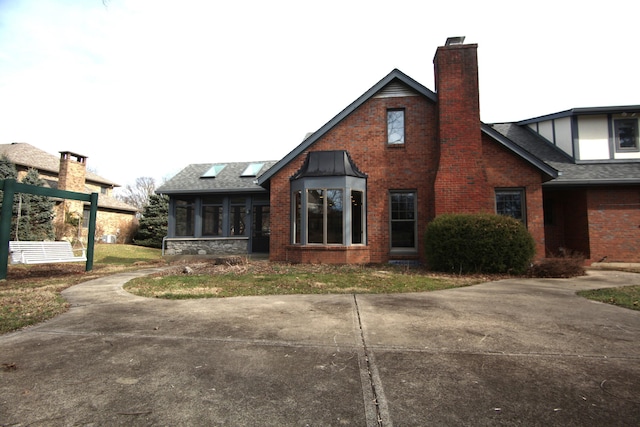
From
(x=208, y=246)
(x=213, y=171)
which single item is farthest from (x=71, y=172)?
(x=208, y=246)

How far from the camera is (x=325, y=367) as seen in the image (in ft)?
9.04

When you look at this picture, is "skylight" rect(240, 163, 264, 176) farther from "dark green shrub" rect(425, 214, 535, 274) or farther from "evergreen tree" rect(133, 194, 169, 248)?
"dark green shrub" rect(425, 214, 535, 274)

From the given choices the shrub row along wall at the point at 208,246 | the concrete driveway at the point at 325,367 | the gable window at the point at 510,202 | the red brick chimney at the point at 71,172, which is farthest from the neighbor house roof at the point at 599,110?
the red brick chimney at the point at 71,172

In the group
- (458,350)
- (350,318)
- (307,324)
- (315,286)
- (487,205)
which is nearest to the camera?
(458,350)

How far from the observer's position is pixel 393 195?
12.4 m

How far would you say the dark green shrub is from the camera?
878 cm

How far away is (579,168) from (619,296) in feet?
29.4

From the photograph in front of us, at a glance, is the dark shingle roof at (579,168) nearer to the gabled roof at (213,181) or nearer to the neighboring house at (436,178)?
the neighboring house at (436,178)

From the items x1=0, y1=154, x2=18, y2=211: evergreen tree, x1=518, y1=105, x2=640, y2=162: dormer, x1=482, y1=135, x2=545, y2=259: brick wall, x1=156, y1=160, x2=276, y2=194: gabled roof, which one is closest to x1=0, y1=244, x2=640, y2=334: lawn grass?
x1=482, y1=135, x2=545, y2=259: brick wall

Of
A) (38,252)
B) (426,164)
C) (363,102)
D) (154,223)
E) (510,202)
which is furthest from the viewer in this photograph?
(154,223)

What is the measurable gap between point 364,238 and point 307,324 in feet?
27.0

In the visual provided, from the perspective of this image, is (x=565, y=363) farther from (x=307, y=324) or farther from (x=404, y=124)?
(x=404, y=124)

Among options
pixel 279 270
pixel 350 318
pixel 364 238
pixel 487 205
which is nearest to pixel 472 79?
pixel 487 205

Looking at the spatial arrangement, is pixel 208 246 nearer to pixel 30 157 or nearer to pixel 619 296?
pixel 619 296
